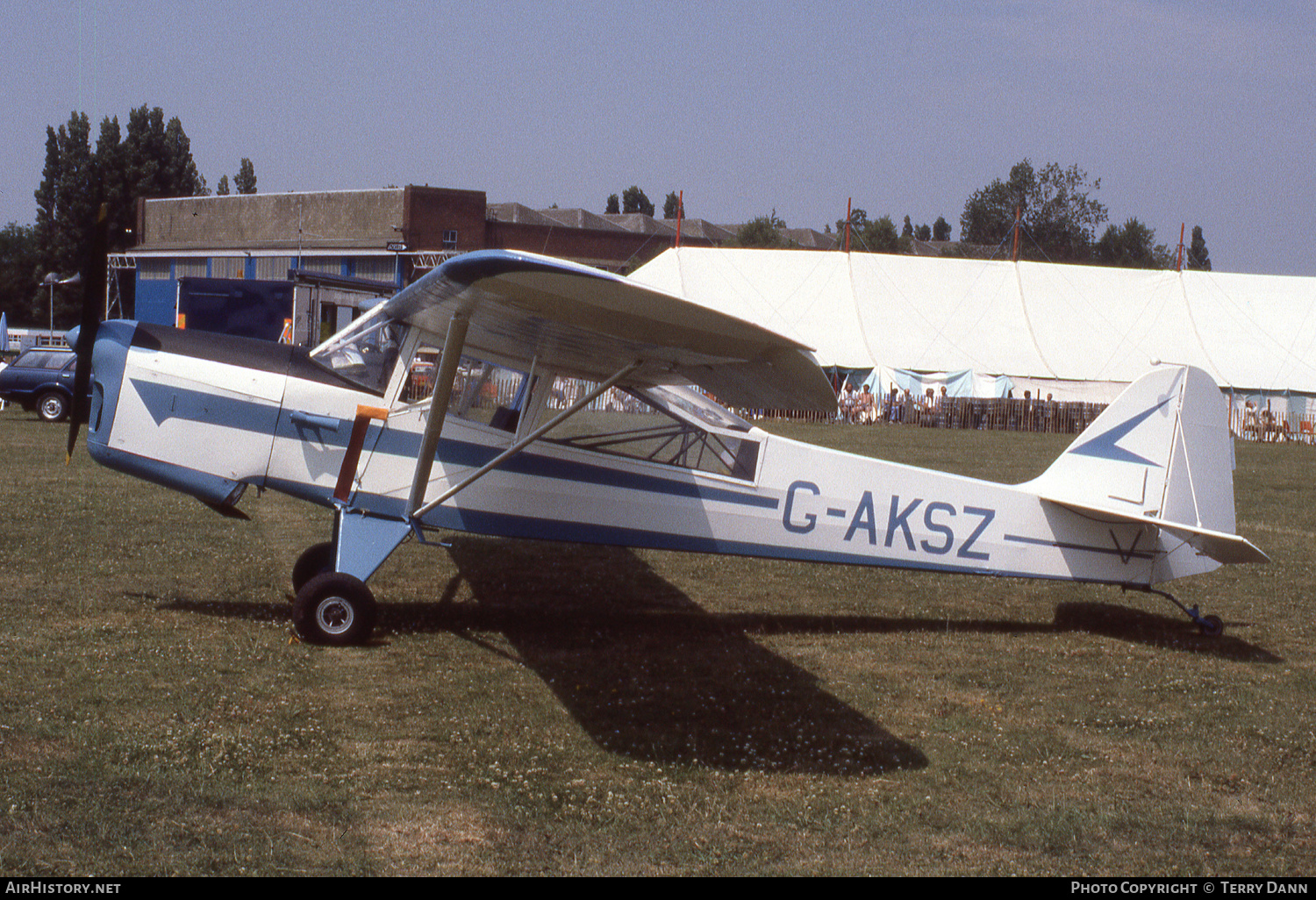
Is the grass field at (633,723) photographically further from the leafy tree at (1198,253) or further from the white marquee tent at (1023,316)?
the leafy tree at (1198,253)

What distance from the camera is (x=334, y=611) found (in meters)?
6.84

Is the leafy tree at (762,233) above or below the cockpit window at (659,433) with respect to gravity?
above

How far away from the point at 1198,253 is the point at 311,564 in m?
146

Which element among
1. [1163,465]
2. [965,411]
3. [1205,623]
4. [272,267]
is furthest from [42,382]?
[272,267]

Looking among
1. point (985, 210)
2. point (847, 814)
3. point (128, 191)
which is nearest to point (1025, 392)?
point (847, 814)

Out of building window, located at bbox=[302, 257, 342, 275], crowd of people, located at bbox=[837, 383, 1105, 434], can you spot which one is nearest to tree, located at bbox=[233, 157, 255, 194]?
building window, located at bbox=[302, 257, 342, 275]

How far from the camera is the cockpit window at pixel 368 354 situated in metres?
7.31

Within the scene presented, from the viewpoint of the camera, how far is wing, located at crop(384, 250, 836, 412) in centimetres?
457

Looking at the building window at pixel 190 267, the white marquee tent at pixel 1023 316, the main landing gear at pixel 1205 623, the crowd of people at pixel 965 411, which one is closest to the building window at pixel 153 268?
the building window at pixel 190 267

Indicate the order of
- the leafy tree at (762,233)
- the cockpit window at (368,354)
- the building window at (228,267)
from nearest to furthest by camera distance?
the cockpit window at (368,354), the building window at (228,267), the leafy tree at (762,233)

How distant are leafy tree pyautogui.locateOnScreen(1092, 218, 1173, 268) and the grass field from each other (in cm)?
10961

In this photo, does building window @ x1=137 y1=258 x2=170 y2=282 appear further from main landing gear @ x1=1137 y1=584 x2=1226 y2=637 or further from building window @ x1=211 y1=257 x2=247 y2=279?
main landing gear @ x1=1137 y1=584 x2=1226 y2=637
